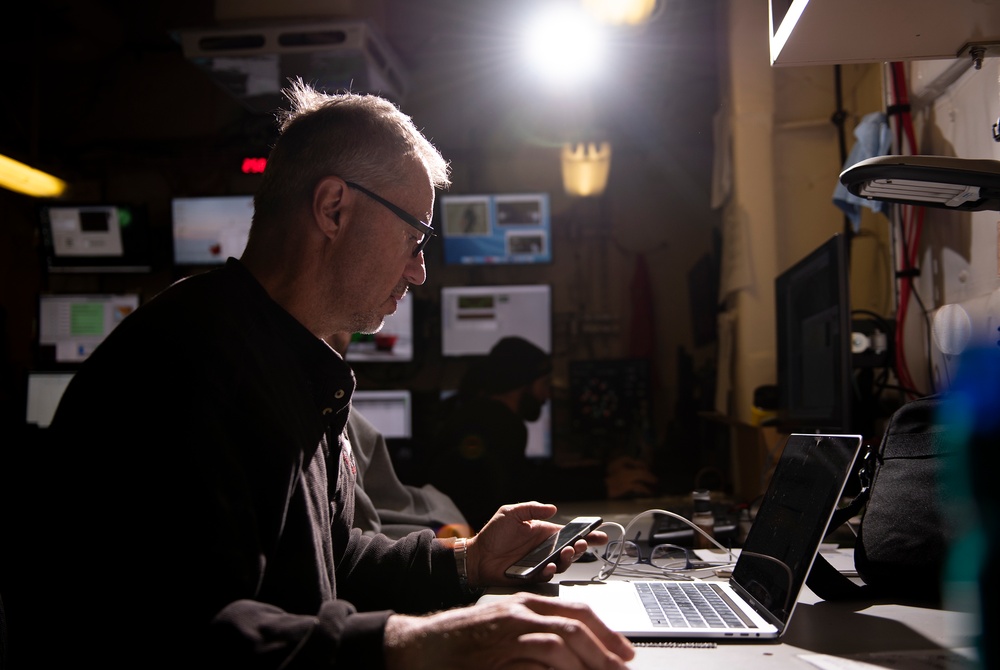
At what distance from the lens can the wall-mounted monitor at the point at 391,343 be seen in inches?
165

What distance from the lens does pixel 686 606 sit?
103 cm

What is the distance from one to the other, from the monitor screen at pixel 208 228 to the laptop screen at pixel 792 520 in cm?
369

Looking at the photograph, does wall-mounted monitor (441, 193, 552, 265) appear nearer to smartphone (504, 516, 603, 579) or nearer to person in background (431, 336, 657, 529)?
person in background (431, 336, 657, 529)

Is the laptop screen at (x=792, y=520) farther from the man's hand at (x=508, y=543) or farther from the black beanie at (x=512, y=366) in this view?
the black beanie at (x=512, y=366)

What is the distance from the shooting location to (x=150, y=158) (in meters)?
4.52

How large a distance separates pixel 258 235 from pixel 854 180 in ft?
3.07

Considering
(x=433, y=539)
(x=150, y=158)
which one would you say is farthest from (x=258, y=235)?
(x=150, y=158)

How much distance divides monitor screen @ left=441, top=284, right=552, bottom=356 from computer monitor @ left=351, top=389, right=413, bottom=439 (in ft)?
1.24

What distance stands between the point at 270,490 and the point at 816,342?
4.46 feet

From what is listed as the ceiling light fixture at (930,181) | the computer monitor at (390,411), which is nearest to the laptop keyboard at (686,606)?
the ceiling light fixture at (930,181)

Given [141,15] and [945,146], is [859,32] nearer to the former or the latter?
[945,146]

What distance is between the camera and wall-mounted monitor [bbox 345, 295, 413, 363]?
4.20m

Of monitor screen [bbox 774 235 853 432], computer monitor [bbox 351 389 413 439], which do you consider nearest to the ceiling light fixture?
monitor screen [bbox 774 235 853 432]

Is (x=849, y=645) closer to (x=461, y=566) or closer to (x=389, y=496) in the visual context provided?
(x=461, y=566)
